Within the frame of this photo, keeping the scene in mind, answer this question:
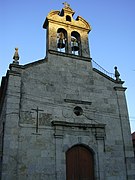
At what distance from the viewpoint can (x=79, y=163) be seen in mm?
11320

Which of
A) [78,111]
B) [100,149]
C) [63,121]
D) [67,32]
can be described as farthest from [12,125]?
[67,32]

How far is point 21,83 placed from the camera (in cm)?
1184

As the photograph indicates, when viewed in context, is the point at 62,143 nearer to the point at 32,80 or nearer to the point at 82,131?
the point at 82,131

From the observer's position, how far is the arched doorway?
36.0 feet

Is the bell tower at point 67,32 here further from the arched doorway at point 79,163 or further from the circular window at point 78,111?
the arched doorway at point 79,163

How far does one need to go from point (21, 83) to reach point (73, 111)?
10.7 ft

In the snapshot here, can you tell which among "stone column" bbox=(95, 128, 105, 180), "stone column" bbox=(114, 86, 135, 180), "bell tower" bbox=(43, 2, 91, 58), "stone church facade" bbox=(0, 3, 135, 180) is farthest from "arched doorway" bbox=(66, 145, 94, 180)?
"bell tower" bbox=(43, 2, 91, 58)

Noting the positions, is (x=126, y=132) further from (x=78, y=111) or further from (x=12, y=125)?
(x=12, y=125)

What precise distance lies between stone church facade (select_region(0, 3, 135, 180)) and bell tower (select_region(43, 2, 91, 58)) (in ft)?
0.30

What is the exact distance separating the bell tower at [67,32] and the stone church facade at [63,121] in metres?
0.09

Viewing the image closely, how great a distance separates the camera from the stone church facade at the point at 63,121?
34.3 ft

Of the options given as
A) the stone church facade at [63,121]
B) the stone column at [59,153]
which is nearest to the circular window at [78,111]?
the stone church facade at [63,121]

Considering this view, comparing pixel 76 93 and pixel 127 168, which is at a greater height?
pixel 76 93

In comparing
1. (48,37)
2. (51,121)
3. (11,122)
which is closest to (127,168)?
(51,121)
